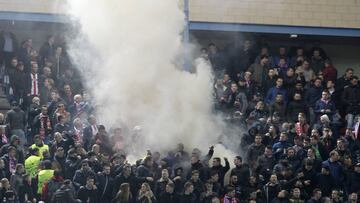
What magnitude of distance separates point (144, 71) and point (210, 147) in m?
3.29

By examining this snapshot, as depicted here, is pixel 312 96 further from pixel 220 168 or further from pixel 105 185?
pixel 105 185

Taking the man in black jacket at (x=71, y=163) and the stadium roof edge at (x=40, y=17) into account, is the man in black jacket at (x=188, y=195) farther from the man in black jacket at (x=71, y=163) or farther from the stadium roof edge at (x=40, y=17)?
the stadium roof edge at (x=40, y=17)

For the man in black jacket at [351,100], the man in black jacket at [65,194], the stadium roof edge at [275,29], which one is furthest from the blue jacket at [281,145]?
the stadium roof edge at [275,29]

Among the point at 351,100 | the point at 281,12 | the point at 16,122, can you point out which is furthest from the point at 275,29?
the point at 16,122

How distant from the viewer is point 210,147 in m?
24.7

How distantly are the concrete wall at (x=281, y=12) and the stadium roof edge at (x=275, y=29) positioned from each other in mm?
108

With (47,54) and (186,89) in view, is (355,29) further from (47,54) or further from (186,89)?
(47,54)

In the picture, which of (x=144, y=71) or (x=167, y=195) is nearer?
(x=167, y=195)

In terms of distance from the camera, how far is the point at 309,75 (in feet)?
91.5

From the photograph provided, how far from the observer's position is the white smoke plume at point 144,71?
26.0m

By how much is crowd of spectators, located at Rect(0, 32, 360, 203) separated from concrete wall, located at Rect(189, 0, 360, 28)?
4.11 ft

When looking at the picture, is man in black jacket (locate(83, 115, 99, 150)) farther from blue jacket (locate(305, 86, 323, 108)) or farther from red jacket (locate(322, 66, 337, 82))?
red jacket (locate(322, 66, 337, 82))

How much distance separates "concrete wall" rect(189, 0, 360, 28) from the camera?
95.3ft

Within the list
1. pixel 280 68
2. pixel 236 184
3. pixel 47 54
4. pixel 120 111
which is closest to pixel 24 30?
pixel 47 54
